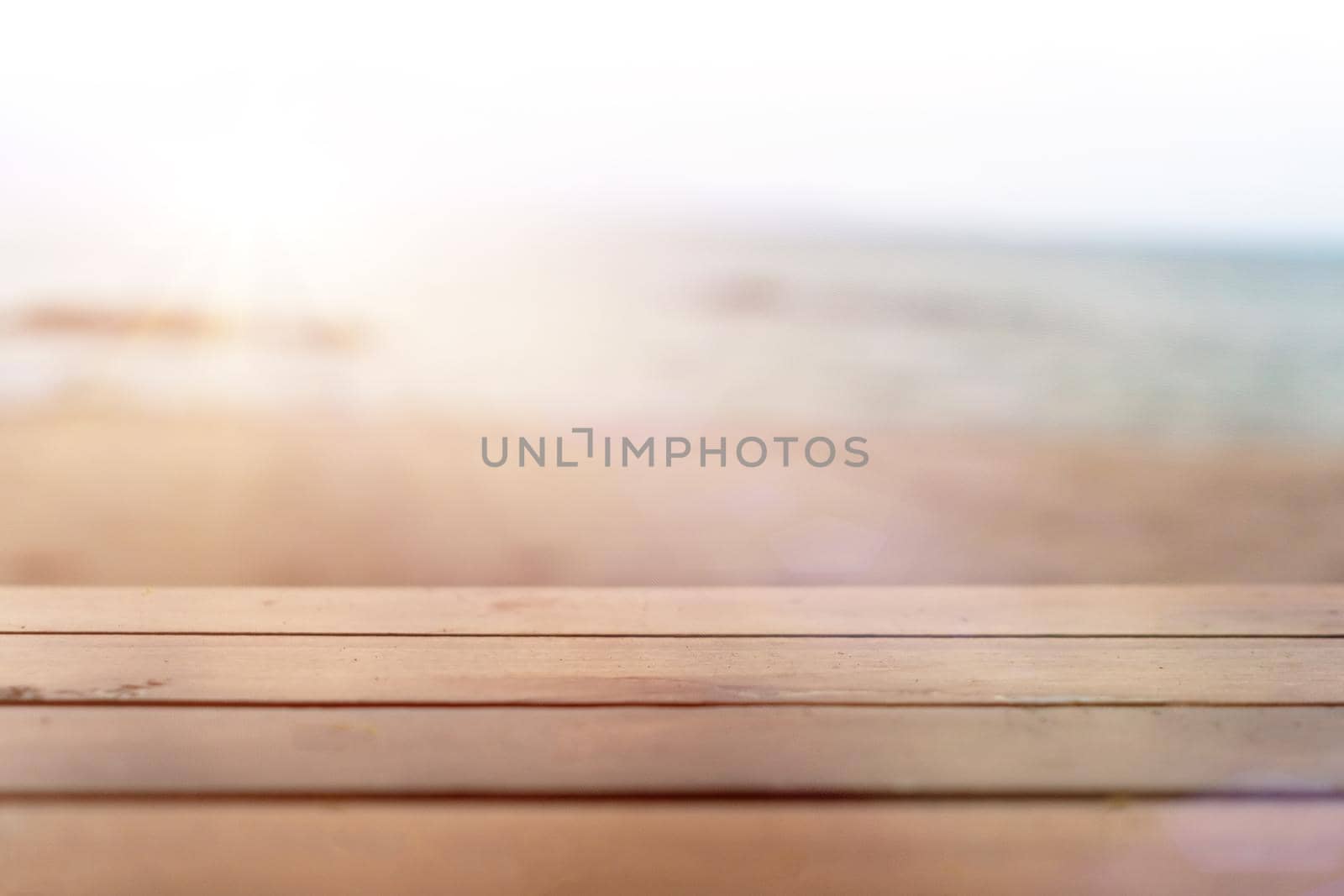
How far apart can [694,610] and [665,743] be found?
24 centimetres

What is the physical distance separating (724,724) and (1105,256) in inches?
699

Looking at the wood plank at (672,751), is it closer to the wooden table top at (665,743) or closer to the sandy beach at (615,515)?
the wooden table top at (665,743)

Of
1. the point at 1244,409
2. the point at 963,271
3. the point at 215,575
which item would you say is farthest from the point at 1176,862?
the point at 963,271

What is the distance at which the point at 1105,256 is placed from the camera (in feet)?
53.2

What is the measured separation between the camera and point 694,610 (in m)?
0.96

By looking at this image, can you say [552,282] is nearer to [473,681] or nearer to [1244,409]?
[1244,409]

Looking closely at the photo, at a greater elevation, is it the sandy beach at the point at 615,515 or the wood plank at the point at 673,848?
the wood plank at the point at 673,848

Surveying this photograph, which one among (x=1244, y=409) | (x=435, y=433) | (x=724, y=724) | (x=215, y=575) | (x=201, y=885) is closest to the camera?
(x=201, y=885)

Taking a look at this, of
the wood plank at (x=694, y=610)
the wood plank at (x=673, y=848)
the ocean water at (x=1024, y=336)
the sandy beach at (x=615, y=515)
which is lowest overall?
the ocean water at (x=1024, y=336)

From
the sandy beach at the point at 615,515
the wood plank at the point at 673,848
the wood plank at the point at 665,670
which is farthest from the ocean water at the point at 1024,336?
the wood plank at the point at 673,848

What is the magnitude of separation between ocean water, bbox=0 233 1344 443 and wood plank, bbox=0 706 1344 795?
3977mm

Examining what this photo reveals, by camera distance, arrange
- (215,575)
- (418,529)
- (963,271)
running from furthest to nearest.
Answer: (963,271) < (418,529) < (215,575)

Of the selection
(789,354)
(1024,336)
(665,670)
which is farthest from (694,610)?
(1024,336)

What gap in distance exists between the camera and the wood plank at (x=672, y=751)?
0.68 meters
